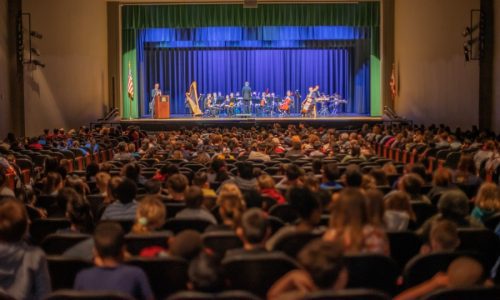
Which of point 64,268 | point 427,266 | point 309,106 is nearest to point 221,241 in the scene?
point 64,268

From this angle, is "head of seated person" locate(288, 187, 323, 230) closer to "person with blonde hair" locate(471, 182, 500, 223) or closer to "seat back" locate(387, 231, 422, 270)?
"seat back" locate(387, 231, 422, 270)

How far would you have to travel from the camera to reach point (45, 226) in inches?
268

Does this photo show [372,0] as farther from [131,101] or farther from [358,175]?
[358,175]

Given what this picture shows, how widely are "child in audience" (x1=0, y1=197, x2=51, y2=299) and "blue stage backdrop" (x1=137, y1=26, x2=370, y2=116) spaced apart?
1170 inches

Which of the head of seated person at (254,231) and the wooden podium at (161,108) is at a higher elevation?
the wooden podium at (161,108)

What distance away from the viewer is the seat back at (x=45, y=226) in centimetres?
679

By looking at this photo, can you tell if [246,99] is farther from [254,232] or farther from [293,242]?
[254,232]

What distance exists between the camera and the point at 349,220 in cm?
522

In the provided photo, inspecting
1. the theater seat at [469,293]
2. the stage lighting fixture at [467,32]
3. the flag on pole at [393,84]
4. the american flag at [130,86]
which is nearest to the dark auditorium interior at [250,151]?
the theater seat at [469,293]

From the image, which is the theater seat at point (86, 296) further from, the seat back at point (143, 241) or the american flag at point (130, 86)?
the american flag at point (130, 86)

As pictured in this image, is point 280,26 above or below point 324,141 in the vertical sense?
above

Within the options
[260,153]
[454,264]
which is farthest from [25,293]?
[260,153]

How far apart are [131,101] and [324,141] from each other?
1410cm

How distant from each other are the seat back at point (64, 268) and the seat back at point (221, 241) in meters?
0.89
